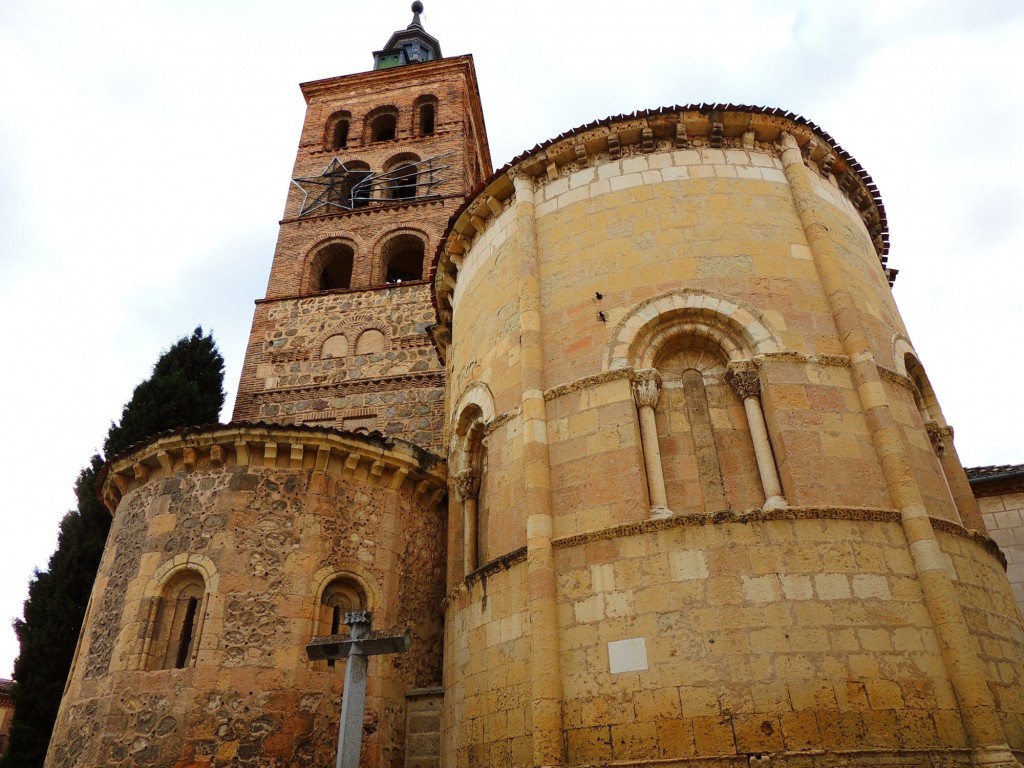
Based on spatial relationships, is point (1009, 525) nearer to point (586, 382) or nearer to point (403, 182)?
point (586, 382)

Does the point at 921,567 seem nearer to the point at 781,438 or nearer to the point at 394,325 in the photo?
the point at 781,438

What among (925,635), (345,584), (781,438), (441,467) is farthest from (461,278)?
(925,635)

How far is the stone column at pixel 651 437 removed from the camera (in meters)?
7.93

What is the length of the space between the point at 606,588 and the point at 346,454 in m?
4.76

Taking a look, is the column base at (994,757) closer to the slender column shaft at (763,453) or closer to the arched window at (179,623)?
the slender column shaft at (763,453)

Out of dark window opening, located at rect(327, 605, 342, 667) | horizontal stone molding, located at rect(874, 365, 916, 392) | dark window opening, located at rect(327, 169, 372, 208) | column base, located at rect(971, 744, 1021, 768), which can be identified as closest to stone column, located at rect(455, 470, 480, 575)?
dark window opening, located at rect(327, 605, 342, 667)

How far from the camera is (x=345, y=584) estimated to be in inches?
408

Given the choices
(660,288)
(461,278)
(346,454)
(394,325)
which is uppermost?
(394,325)

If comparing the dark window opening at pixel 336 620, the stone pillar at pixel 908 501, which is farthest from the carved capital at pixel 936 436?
the dark window opening at pixel 336 620

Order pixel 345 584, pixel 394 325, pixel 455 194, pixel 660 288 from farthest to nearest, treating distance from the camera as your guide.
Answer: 1. pixel 455 194
2. pixel 394 325
3. pixel 345 584
4. pixel 660 288

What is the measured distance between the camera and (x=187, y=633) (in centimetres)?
961

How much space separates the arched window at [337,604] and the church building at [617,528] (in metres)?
0.03

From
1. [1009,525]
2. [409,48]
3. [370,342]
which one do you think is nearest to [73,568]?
[370,342]

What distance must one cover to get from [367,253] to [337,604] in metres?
13.3
